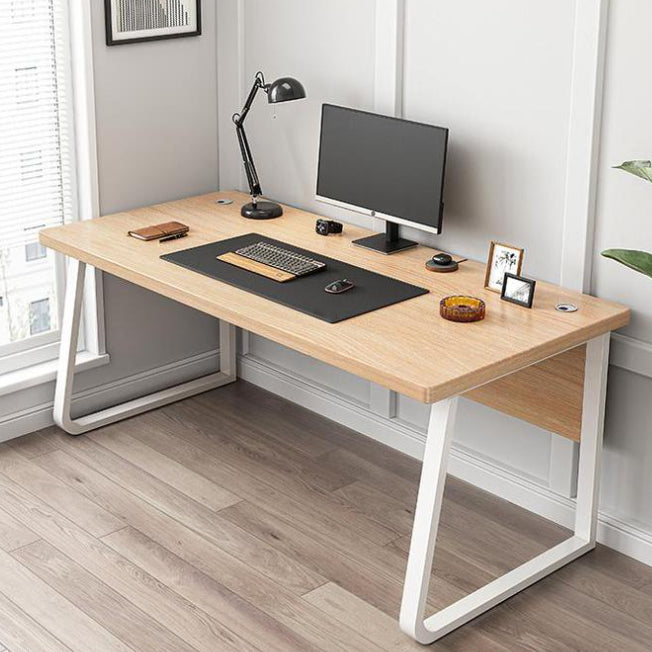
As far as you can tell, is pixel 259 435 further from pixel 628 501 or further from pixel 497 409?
pixel 628 501

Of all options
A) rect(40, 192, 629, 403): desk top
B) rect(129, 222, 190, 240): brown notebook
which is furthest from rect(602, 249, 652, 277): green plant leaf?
rect(129, 222, 190, 240): brown notebook

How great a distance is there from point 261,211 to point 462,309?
3.54ft

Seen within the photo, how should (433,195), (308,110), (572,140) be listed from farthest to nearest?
(308,110) → (433,195) → (572,140)

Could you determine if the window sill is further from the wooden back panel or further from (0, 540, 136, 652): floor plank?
the wooden back panel

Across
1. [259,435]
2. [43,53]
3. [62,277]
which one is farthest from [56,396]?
[43,53]

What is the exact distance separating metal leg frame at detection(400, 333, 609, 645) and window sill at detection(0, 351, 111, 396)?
1.59 meters

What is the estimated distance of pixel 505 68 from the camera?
3096mm

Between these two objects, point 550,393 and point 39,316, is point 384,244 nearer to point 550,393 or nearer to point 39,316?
point 550,393

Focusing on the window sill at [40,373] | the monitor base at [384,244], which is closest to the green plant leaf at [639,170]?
the monitor base at [384,244]

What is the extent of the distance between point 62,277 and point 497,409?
1.58 m

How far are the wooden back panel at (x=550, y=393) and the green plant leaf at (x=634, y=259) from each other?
488 millimetres

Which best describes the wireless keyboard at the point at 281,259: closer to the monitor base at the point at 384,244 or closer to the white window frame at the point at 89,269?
the monitor base at the point at 384,244

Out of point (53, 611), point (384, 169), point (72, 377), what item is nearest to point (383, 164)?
point (384, 169)

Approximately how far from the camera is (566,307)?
9.56 ft
